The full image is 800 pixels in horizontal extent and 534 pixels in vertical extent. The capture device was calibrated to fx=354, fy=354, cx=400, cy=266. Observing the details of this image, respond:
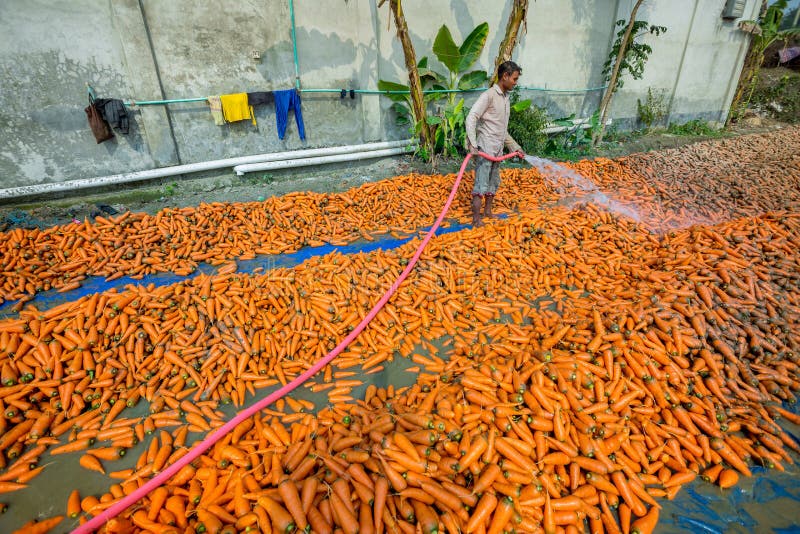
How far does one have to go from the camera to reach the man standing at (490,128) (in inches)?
185

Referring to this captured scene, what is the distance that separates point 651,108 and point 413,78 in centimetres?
958

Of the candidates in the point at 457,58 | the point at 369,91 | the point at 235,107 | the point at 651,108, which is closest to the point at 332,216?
the point at 235,107

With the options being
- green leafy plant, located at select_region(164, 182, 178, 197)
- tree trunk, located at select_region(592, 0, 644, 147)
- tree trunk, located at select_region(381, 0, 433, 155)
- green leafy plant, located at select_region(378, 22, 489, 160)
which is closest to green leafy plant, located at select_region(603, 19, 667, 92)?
tree trunk, located at select_region(592, 0, 644, 147)

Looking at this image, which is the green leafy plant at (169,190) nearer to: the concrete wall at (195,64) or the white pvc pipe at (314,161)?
the concrete wall at (195,64)

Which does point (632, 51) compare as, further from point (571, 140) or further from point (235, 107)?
point (235, 107)

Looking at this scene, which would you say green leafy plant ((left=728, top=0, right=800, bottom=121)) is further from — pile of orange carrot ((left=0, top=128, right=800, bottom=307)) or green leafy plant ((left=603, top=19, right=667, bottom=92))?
pile of orange carrot ((left=0, top=128, right=800, bottom=307))

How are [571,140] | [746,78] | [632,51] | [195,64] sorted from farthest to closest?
[746,78] < [632,51] < [571,140] < [195,64]

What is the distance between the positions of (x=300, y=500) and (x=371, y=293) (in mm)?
2259

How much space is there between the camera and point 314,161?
761 centimetres

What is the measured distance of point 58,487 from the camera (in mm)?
2299

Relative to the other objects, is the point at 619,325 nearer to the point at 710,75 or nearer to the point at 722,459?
the point at 722,459

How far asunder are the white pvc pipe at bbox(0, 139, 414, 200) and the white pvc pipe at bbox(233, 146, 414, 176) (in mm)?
75

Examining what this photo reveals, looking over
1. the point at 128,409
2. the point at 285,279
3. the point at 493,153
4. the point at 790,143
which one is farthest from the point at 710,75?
the point at 128,409

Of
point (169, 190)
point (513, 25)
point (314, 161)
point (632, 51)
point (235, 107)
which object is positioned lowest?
point (169, 190)
